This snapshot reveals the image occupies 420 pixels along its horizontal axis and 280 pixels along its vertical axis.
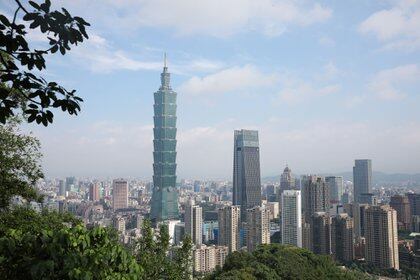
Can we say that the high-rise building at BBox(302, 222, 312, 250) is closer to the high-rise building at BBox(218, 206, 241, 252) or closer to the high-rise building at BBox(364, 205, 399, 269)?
the high-rise building at BBox(364, 205, 399, 269)

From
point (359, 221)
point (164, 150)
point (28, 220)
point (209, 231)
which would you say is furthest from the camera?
point (164, 150)

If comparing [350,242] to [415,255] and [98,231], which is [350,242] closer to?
[415,255]

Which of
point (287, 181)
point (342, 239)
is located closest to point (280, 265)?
point (342, 239)

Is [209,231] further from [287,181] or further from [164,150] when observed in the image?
[287,181]

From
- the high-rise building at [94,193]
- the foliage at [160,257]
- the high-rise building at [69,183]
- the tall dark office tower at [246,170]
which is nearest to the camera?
the foliage at [160,257]

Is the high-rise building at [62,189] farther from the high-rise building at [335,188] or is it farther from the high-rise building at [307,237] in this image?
the high-rise building at [307,237]

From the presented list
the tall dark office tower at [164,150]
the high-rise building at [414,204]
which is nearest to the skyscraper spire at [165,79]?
the tall dark office tower at [164,150]

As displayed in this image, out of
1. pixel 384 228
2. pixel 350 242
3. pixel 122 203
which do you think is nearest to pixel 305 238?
pixel 350 242
